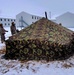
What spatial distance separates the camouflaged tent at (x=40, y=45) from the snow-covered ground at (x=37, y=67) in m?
0.34

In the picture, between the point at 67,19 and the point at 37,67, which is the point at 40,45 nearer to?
the point at 37,67

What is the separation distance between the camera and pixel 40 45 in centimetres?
632

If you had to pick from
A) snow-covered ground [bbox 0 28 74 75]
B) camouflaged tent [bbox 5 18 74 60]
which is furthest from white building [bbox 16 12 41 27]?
snow-covered ground [bbox 0 28 74 75]

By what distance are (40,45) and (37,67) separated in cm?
99

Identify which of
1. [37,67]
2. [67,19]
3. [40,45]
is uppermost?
[67,19]

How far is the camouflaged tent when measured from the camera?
20.5 feet

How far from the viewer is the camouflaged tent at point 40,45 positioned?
246 inches

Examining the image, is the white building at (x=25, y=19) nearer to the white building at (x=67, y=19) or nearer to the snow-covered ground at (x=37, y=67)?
the white building at (x=67, y=19)

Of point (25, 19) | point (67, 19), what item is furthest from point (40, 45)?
point (25, 19)

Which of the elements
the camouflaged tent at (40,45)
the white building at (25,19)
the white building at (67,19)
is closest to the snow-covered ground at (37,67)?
the camouflaged tent at (40,45)

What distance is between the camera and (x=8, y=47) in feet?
21.8

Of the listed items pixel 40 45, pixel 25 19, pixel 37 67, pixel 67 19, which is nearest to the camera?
pixel 37 67

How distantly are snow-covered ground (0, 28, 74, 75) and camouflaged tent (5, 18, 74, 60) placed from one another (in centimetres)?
34

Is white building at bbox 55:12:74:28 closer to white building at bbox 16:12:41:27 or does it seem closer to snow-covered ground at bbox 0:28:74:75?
white building at bbox 16:12:41:27
